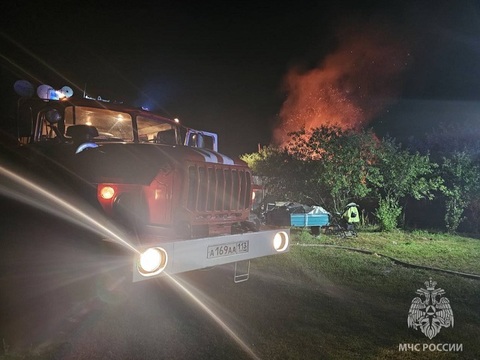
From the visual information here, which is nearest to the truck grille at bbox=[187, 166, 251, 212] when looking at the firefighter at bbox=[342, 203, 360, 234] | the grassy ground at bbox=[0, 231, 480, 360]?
the grassy ground at bbox=[0, 231, 480, 360]

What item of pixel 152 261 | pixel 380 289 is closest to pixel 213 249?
pixel 152 261

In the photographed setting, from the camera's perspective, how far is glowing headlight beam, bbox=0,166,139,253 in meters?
3.61

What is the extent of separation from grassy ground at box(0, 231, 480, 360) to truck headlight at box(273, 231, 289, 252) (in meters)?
0.88

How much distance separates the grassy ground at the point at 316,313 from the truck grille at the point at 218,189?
4.71 ft

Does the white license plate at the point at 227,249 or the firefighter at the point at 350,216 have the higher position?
the firefighter at the point at 350,216

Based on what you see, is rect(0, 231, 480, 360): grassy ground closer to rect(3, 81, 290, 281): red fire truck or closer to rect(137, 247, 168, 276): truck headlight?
rect(3, 81, 290, 281): red fire truck

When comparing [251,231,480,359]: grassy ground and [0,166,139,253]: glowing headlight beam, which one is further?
[251,231,480,359]: grassy ground

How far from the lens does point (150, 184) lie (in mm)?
4383

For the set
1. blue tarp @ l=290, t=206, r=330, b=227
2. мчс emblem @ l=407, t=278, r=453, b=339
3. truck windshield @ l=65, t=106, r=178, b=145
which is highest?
truck windshield @ l=65, t=106, r=178, b=145

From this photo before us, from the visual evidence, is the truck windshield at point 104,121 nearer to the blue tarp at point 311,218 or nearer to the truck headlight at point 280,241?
the truck headlight at point 280,241

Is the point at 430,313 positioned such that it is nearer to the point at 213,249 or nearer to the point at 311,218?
the point at 213,249

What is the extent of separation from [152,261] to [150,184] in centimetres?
117

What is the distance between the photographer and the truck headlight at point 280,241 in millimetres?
4902

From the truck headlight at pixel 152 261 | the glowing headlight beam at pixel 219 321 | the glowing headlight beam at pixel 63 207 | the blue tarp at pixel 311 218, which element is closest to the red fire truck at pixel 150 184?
the truck headlight at pixel 152 261
